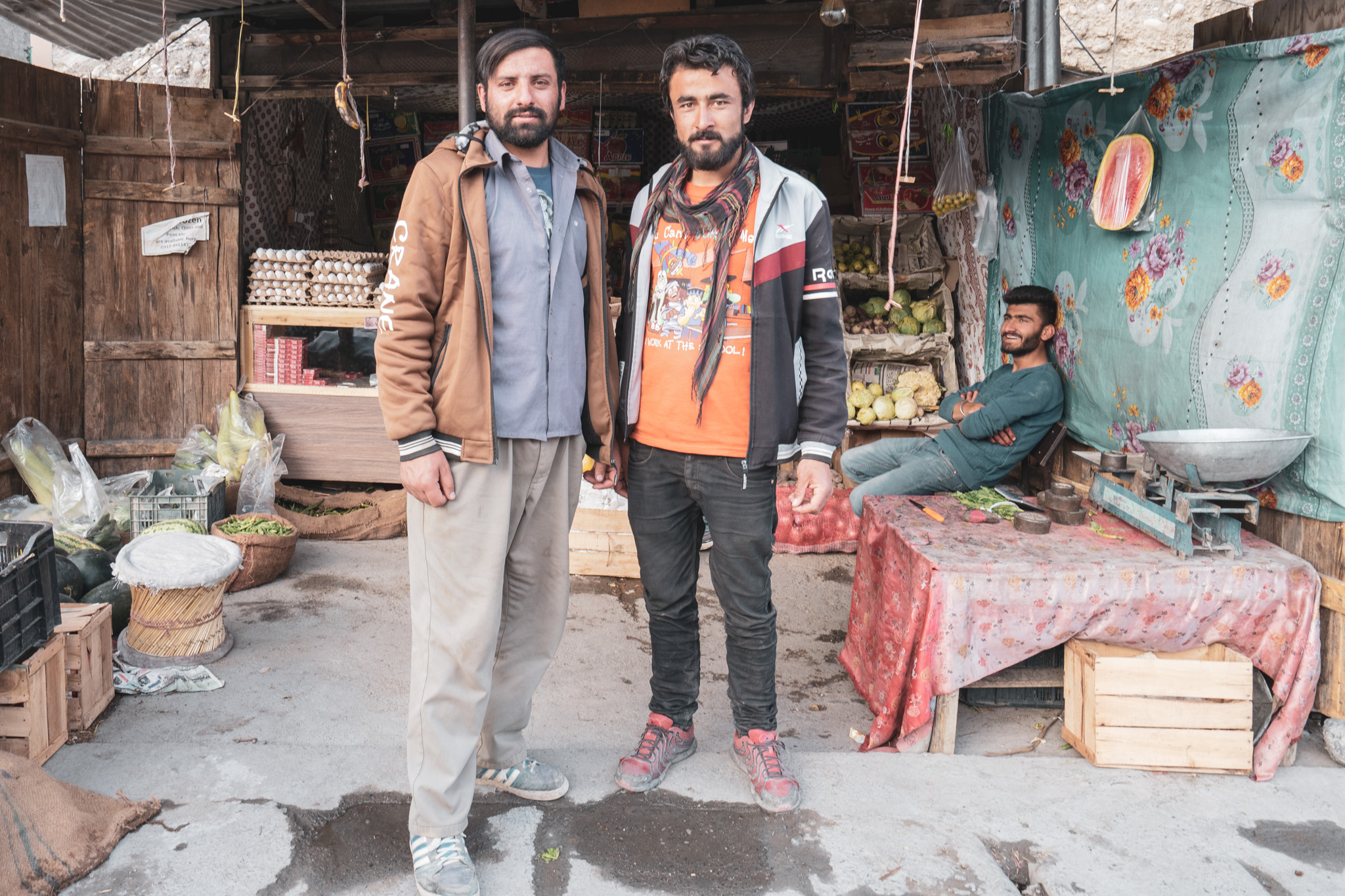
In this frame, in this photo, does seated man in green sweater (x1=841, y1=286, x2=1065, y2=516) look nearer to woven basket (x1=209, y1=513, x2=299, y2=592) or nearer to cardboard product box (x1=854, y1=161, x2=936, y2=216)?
cardboard product box (x1=854, y1=161, x2=936, y2=216)

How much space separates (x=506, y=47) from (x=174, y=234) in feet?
15.0

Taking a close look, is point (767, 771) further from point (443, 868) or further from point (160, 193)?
point (160, 193)

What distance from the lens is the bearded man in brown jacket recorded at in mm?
2422

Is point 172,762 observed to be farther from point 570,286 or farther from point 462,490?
point 570,286

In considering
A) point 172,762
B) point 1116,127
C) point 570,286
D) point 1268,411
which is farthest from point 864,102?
point 172,762

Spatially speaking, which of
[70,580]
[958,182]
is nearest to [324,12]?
[70,580]

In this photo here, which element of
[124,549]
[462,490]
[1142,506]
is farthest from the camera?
[124,549]

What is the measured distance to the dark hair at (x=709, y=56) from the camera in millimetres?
2688

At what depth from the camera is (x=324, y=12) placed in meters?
5.79

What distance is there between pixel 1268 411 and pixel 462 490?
308cm

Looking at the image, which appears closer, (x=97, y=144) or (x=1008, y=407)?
(x=1008, y=407)

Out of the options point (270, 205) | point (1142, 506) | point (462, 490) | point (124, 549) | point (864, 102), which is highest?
point (864, 102)

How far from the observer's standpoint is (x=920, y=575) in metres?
3.49

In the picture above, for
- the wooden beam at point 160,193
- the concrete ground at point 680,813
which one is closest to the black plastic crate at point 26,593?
the concrete ground at point 680,813
